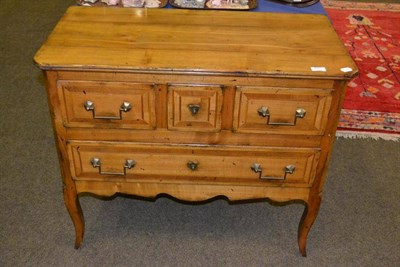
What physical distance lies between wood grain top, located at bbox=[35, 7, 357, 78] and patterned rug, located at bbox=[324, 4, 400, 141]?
1.13m

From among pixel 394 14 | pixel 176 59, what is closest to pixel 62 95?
pixel 176 59

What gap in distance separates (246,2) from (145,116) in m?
0.87

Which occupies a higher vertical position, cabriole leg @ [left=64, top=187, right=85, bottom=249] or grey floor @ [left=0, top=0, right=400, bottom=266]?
cabriole leg @ [left=64, top=187, right=85, bottom=249]

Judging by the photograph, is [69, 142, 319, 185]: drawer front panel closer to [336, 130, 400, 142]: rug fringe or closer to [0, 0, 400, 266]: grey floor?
[0, 0, 400, 266]: grey floor

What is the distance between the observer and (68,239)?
1930 mm

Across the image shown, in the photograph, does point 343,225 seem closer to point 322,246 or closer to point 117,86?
point 322,246

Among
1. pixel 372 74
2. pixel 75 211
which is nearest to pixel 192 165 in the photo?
pixel 75 211

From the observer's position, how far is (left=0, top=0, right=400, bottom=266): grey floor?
6.15ft

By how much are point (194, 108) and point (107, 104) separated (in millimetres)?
279

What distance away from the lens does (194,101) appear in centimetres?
146

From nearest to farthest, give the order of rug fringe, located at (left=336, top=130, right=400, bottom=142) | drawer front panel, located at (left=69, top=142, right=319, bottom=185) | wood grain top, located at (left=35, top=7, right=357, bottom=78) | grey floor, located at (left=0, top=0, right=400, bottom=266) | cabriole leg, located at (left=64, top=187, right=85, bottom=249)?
wood grain top, located at (left=35, top=7, right=357, bottom=78) < drawer front panel, located at (left=69, top=142, right=319, bottom=185) < cabriole leg, located at (left=64, top=187, right=85, bottom=249) < grey floor, located at (left=0, top=0, right=400, bottom=266) < rug fringe, located at (left=336, top=130, right=400, bottom=142)

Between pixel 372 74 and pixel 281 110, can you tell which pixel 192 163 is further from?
pixel 372 74

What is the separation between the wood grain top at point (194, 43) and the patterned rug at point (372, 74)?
1132 millimetres

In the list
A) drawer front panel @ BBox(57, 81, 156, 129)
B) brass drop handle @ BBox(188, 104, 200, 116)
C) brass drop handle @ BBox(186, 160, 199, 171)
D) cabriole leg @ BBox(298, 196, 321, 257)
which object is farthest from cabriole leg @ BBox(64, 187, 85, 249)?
cabriole leg @ BBox(298, 196, 321, 257)
